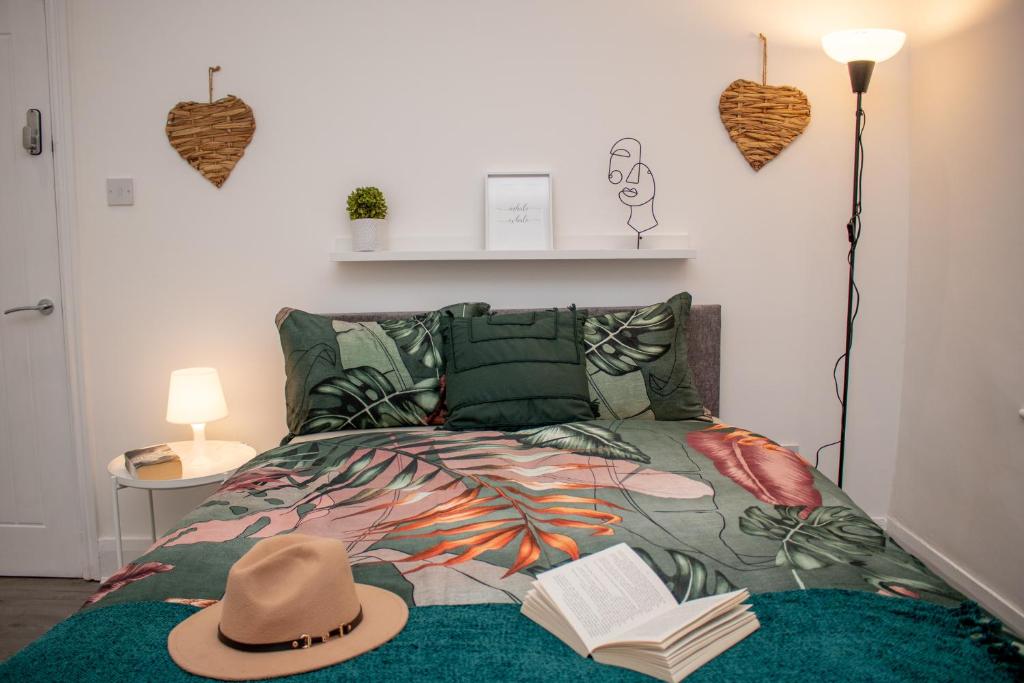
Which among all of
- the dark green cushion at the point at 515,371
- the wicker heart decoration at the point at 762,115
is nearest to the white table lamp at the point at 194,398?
the dark green cushion at the point at 515,371

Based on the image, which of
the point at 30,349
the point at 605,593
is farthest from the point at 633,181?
the point at 30,349

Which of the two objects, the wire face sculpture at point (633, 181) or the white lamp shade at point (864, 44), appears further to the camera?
the wire face sculpture at point (633, 181)

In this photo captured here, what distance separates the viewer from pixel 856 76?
2.66m

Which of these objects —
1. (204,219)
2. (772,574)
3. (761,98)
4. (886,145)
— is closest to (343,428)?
(204,219)

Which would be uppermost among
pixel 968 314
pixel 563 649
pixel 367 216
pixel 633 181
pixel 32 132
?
pixel 32 132

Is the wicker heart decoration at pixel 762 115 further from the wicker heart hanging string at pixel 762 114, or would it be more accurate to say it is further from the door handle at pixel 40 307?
the door handle at pixel 40 307

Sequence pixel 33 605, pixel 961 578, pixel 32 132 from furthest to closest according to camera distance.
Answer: pixel 32 132 < pixel 33 605 < pixel 961 578

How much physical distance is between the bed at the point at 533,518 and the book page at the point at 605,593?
0.05m

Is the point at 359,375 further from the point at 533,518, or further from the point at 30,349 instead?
the point at 30,349

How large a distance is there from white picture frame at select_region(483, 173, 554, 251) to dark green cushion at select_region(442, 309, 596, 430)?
0.40 m

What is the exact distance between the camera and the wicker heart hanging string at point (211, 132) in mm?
2781

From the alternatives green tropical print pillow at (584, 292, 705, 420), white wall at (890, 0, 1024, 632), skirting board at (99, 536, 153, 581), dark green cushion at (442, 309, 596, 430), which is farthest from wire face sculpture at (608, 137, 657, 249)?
skirting board at (99, 536, 153, 581)

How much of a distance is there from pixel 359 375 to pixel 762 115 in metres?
1.77

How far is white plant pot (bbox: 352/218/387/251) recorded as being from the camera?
275 centimetres
